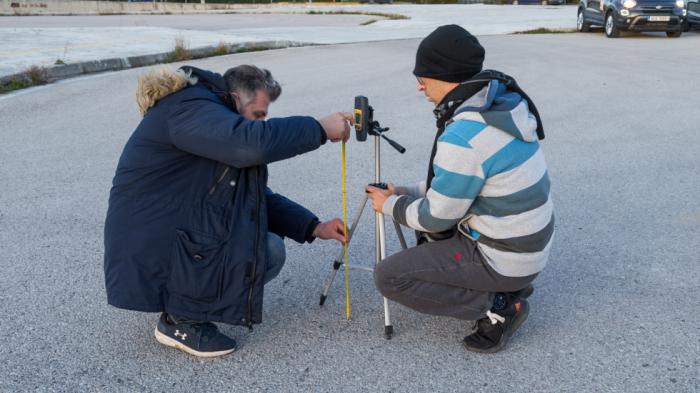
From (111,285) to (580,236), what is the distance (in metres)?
3.07

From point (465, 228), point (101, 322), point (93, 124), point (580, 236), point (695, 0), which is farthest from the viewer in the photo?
point (695, 0)

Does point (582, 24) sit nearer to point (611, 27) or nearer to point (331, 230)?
point (611, 27)

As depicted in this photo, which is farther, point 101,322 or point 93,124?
point 93,124

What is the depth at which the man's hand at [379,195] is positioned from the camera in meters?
3.57

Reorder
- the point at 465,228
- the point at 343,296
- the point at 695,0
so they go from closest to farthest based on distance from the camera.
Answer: the point at 465,228
the point at 343,296
the point at 695,0

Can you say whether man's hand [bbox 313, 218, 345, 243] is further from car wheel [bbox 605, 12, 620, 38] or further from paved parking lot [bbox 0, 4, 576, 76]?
car wheel [bbox 605, 12, 620, 38]

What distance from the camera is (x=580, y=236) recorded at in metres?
5.06

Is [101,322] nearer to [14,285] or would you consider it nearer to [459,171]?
[14,285]

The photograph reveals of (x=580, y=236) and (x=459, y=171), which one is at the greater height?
(x=459, y=171)

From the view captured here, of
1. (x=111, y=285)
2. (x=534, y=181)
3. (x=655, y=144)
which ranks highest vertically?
(x=534, y=181)

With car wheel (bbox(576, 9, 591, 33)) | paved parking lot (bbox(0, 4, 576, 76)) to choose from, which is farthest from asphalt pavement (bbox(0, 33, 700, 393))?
car wheel (bbox(576, 9, 591, 33))

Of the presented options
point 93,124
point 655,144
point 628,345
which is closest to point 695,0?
point 655,144

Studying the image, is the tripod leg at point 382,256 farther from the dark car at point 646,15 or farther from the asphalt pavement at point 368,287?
the dark car at point 646,15

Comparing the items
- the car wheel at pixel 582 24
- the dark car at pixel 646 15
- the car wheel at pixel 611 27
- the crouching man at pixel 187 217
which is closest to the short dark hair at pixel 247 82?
the crouching man at pixel 187 217
